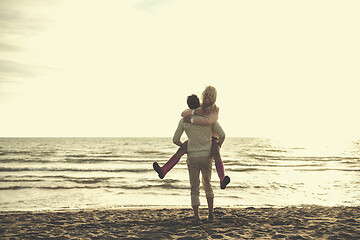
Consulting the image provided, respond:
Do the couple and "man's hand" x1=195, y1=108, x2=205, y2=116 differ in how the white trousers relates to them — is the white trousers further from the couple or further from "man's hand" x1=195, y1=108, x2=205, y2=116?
"man's hand" x1=195, y1=108, x2=205, y2=116

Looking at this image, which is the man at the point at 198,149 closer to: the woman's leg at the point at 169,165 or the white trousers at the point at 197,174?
the white trousers at the point at 197,174

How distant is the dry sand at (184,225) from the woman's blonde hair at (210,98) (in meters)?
1.90

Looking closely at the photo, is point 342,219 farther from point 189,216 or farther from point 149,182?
point 149,182

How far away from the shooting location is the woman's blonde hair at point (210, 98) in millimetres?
5164

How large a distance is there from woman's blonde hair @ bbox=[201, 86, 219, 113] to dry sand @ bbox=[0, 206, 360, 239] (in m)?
1.90

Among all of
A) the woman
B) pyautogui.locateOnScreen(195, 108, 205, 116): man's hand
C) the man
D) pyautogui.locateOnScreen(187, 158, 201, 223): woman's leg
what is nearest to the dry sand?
pyautogui.locateOnScreen(187, 158, 201, 223): woman's leg

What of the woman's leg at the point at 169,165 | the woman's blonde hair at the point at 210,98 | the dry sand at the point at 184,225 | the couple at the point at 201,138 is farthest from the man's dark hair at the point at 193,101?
the dry sand at the point at 184,225

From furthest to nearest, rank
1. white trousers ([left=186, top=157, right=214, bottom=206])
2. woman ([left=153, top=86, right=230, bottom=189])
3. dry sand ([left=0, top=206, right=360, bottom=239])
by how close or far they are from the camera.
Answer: white trousers ([left=186, top=157, right=214, bottom=206]) → woman ([left=153, top=86, right=230, bottom=189]) → dry sand ([left=0, top=206, right=360, bottom=239])

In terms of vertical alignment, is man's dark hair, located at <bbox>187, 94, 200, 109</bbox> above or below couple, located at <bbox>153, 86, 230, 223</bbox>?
above

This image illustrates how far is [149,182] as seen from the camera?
1316cm

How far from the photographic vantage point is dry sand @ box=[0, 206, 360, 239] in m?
4.65

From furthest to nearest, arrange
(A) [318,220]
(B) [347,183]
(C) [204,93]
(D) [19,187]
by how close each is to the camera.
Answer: (B) [347,183] < (D) [19,187] < (A) [318,220] < (C) [204,93]

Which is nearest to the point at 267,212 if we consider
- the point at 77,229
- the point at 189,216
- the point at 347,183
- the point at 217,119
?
the point at 189,216

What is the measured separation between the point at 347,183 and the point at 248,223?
9.50 meters
